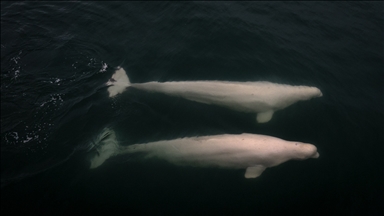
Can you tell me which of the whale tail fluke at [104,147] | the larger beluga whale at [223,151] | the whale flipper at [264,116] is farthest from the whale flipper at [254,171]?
the whale tail fluke at [104,147]

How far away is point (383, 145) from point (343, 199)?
3.44 m

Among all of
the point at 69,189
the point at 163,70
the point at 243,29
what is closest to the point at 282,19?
the point at 243,29

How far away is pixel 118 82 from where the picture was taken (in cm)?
1324

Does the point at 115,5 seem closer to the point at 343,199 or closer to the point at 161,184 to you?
the point at 161,184

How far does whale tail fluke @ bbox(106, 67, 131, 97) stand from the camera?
12.8 m

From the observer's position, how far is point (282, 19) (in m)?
17.8

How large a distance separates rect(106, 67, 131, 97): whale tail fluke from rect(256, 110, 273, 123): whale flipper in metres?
6.24

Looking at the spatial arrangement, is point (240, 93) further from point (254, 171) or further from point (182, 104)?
point (254, 171)

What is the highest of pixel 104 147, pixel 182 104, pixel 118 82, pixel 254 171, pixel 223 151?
pixel 118 82

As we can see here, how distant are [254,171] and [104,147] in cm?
566

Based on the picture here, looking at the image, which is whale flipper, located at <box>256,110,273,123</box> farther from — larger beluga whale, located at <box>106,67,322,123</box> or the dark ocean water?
the dark ocean water

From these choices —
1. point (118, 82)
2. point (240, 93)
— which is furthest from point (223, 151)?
point (118, 82)

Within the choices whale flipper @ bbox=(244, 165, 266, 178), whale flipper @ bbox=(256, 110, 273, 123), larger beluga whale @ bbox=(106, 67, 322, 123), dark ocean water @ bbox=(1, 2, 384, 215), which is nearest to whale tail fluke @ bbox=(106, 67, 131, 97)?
larger beluga whale @ bbox=(106, 67, 322, 123)

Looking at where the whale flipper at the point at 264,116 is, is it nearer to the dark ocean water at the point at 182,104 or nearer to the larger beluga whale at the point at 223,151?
the dark ocean water at the point at 182,104
